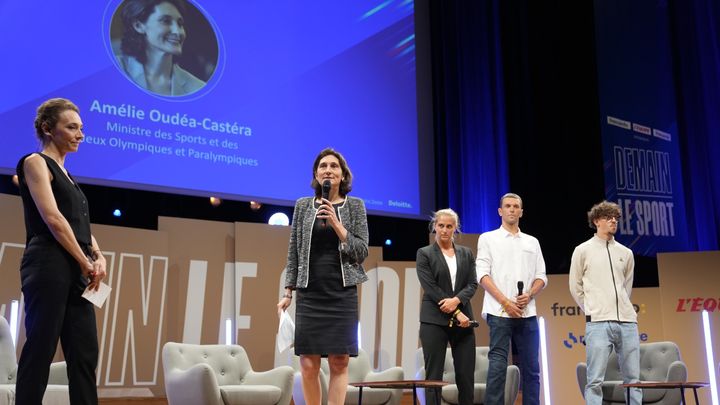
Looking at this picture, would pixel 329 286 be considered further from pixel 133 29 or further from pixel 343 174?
pixel 133 29

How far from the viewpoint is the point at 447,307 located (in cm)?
444

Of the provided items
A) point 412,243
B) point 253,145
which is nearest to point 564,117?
point 412,243

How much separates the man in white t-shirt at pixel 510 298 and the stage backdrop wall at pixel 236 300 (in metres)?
2.05

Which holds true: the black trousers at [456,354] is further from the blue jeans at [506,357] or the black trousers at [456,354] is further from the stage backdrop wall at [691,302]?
the stage backdrop wall at [691,302]

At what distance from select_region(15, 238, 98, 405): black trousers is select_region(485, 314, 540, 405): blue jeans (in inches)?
102

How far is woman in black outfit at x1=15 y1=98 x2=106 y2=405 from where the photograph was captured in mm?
2347

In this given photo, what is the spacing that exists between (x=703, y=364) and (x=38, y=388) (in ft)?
18.1

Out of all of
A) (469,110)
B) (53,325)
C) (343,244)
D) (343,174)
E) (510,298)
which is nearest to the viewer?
(53,325)

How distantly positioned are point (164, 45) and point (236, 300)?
1.99 m

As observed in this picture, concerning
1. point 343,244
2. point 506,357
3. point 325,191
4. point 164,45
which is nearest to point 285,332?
point 343,244

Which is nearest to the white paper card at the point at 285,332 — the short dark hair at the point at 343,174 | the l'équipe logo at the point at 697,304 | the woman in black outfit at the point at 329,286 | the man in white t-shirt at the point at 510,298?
the woman in black outfit at the point at 329,286

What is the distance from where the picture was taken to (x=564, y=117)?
26.3 ft

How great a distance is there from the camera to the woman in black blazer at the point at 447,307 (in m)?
4.43

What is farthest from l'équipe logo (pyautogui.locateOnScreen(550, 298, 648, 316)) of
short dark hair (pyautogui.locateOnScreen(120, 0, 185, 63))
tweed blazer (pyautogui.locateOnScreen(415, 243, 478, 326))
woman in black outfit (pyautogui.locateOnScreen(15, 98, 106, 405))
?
woman in black outfit (pyautogui.locateOnScreen(15, 98, 106, 405))
